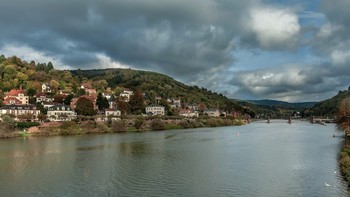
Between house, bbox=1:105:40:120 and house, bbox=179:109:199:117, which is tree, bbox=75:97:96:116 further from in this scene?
house, bbox=179:109:199:117

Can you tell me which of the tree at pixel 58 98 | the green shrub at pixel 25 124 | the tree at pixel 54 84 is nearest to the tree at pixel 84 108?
the tree at pixel 58 98

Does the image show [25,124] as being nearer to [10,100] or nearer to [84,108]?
[84,108]

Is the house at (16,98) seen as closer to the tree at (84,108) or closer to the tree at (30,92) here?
the tree at (30,92)

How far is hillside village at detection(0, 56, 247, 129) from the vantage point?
91.2 meters

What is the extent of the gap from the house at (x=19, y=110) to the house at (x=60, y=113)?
310cm

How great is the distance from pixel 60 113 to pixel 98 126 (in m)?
13.2

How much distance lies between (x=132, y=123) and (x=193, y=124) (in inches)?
1005

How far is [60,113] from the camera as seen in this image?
93188 millimetres

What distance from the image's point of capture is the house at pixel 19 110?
87.8m

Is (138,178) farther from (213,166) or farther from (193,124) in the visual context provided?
(193,124)

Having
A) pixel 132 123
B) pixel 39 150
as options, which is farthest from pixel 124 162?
pixel 132 123

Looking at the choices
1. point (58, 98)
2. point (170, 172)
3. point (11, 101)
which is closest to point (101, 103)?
point (58, 98)

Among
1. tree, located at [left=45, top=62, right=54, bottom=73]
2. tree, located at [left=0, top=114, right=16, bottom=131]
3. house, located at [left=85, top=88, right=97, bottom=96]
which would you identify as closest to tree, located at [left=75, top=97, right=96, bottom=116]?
tree, located at [left=0, top=114, right=16, bottom=131]

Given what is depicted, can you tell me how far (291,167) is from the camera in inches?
1395
